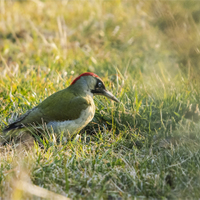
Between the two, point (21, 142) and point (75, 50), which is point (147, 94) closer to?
point (21, 142)

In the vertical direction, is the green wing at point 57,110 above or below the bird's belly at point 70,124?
above

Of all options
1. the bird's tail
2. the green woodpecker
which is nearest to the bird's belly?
the green woodpecker

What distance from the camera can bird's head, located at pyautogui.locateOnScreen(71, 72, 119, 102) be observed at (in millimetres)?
3457

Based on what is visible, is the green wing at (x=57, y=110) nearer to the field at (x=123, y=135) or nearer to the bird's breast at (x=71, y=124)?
the bird's breast at (x=71, y=124)

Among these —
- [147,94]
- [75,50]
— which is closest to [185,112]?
[147,94]

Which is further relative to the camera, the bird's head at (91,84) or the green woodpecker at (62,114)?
the bird's head at (91,84)

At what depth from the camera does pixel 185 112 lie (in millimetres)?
3236

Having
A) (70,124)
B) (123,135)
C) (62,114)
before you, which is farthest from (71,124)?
(123,135)

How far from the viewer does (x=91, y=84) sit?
3.49 m

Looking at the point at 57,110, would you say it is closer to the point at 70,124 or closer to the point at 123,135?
the point at 70,124

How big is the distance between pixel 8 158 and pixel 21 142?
0.39m

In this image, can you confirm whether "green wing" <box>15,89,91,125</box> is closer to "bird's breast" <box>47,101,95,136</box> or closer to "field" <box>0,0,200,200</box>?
"bird's breast" <box>47,101,95,136</box>

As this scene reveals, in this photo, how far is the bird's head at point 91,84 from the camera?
346cm

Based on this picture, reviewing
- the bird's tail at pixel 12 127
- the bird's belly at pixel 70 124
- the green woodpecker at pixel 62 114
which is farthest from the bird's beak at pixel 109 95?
the bird's tail at pixel 12 127
